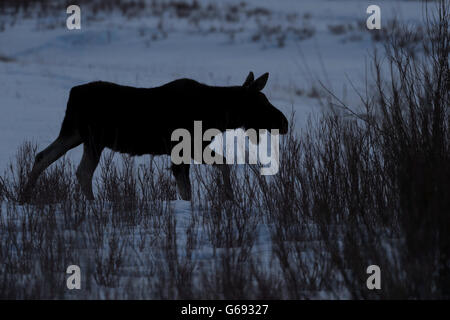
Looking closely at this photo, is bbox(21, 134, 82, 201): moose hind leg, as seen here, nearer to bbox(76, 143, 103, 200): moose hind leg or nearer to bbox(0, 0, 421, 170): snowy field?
bbox(76, 143, 103, 200): moose hind leg

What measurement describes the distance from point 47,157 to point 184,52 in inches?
715

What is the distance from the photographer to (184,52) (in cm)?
2412

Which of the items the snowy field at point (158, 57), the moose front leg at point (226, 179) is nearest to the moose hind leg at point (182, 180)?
the moose front leg at point (226, 179)

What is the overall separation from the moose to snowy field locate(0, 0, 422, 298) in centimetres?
321

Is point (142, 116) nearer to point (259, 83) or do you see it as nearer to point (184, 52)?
point (259, 83)

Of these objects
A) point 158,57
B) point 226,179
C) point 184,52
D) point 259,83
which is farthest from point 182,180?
point 184,52

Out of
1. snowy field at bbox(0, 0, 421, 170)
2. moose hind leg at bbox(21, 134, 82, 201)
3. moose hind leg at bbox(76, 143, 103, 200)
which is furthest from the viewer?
snowy field at bbox(0, 0, 421, 170)

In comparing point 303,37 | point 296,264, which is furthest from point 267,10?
point 296,264

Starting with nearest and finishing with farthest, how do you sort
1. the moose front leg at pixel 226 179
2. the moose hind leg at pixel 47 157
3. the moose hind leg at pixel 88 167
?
the moose front leg at pixel 226 179
the moose hind leg at pixel 47 157
the moose hind leg at pixel 88 167

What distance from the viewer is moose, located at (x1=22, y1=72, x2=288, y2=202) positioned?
248 inches

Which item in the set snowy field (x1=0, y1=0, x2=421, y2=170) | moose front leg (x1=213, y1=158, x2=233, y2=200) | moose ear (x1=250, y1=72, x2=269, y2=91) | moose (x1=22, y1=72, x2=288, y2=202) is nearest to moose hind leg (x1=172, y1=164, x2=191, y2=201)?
moose (x1=22, y1=72, x2=288, y2=202)

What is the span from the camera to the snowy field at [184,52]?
523 inches

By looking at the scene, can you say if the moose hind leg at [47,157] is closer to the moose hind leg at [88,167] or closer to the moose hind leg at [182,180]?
the moose hind leg at [88,167]
